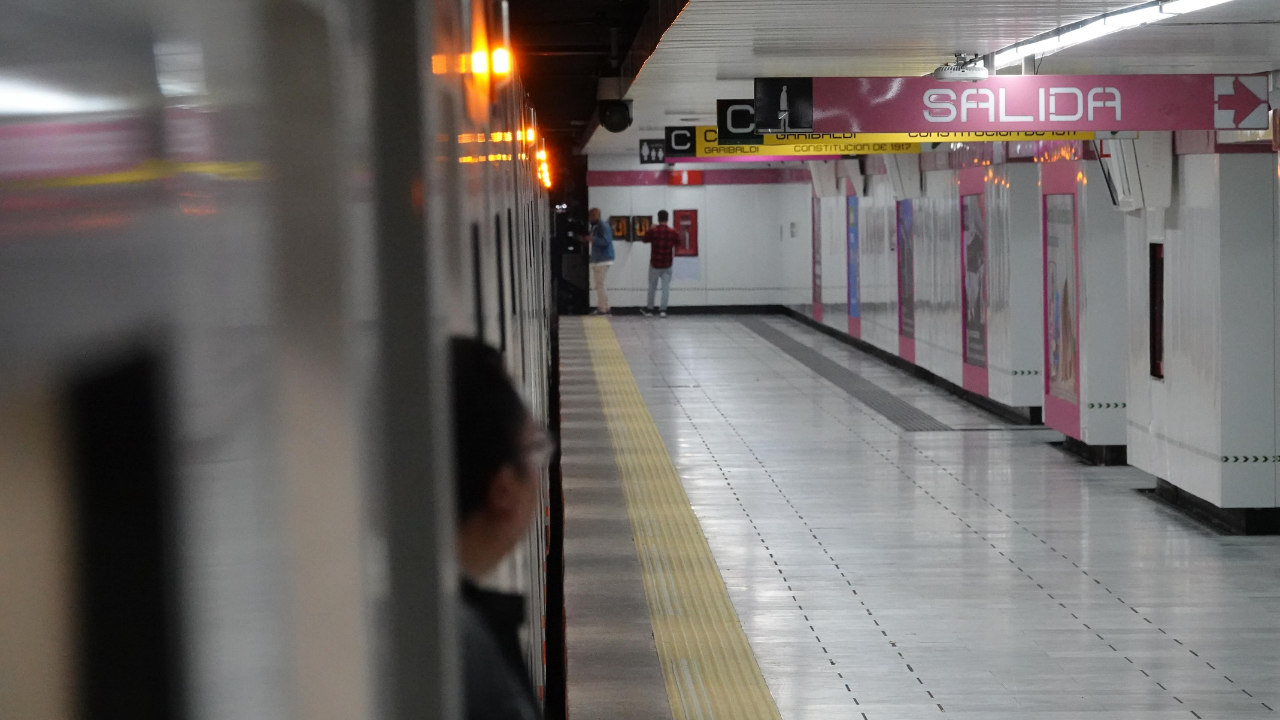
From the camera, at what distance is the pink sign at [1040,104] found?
314 inches

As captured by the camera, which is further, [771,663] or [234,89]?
[771,663]

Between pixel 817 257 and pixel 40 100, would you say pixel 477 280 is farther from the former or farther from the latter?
pixel 817 257

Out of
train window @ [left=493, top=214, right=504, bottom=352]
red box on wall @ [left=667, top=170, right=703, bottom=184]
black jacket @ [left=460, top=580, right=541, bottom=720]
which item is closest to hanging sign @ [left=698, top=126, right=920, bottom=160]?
train window @ [left=493, top=214, right=504, bottom=352]

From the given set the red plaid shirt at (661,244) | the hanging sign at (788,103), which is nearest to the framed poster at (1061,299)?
the hanging sign at (788,103)

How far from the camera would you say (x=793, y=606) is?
6793 mm

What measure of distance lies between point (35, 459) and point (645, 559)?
7303mm

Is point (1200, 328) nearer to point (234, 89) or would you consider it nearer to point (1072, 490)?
point (1072, 490)

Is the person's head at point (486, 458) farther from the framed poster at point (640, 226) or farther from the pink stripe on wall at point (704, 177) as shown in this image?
the framed poster at point (640, 226)

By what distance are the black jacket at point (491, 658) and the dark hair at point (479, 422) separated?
0.08 metres

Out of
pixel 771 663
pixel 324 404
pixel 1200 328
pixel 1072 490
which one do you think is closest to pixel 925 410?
pixel 1072 490

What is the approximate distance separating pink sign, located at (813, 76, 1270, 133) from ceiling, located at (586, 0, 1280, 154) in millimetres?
216

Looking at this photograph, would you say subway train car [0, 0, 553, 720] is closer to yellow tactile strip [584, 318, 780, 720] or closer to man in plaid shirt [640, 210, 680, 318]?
yellow tactile strip [584, 318, 780, 720]

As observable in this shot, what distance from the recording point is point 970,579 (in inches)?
287

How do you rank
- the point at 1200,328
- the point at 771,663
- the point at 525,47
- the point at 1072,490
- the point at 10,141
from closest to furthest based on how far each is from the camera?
the point at 10,141, the point at 771,663, the point at 1200,328, the point at 1072,490, the point at 525,47
